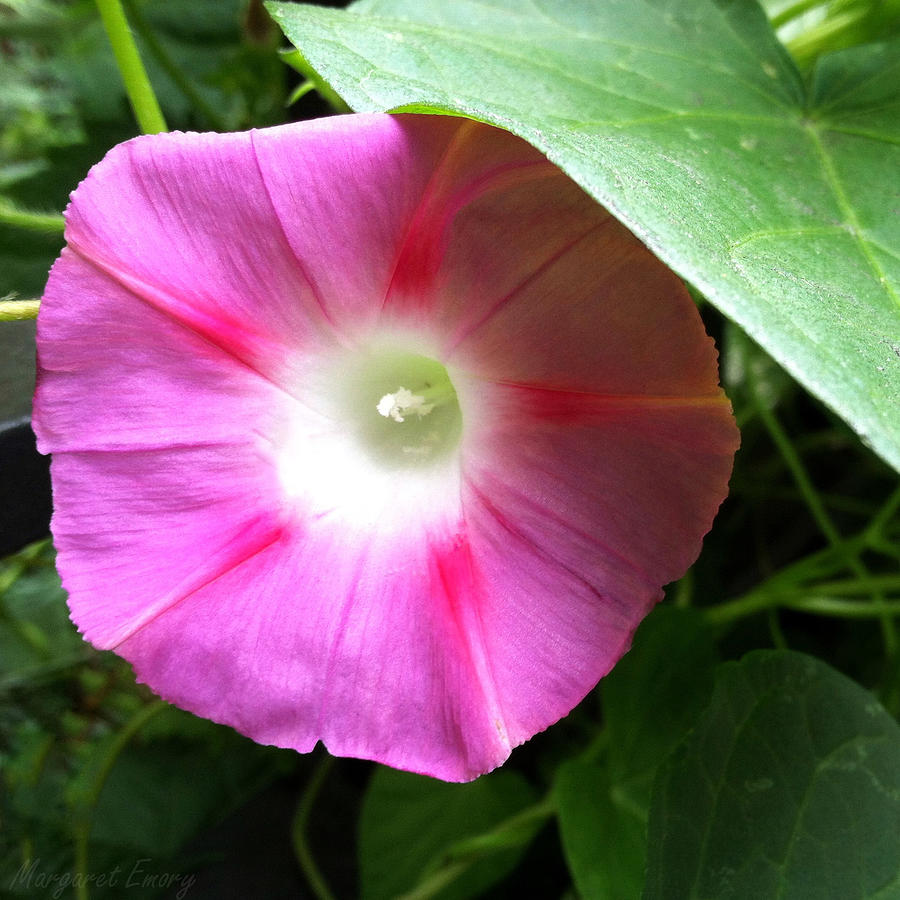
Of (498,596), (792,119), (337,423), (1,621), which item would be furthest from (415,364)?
(1,621)

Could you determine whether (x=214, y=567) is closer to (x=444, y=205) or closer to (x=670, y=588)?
(x=444, y=205)

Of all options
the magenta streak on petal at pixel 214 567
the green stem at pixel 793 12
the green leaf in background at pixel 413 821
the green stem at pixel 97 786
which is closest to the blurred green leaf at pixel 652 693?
the green leaf in background at pixel 413 821

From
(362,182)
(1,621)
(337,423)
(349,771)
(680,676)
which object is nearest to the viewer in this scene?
(362,182)

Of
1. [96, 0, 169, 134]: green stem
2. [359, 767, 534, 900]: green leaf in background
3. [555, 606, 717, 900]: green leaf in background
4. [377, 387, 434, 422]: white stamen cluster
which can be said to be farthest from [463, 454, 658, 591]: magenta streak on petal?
[359, 767, 534, 900]: green leaf in background

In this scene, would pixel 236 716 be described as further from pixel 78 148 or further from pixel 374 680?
pixel 78 148

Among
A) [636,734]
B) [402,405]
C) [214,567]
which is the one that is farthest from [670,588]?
[214,567]

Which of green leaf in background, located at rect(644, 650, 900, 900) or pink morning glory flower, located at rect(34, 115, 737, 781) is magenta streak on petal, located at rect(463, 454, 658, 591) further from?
green leaf in background, located at rect(644, 650, 900, 900)
